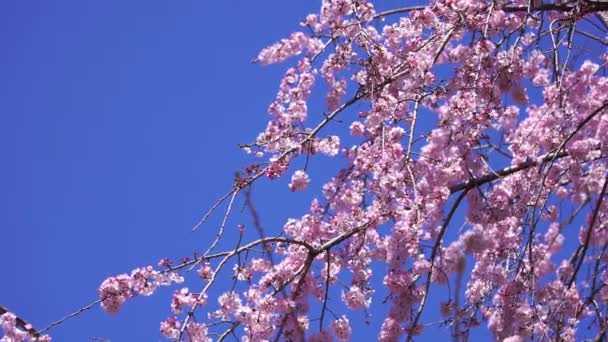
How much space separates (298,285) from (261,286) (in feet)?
0.74

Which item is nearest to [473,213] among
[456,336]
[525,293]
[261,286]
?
[525,293]

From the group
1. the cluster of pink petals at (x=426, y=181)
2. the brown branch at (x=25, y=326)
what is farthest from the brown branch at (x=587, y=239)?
the brown branch at (x=25, y=326)

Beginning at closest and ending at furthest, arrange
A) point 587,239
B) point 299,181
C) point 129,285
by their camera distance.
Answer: point 587,239 < point 129,285 < point 299,181

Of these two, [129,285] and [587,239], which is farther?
[129,285]

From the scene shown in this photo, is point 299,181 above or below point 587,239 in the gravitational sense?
above

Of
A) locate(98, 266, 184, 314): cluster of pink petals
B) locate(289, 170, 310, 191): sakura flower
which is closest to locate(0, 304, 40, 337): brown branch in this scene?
locate(98, 266, 184, 314): cluster of pink petals

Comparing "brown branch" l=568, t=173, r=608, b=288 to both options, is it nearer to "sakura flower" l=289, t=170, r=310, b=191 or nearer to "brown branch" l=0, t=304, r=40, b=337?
"sakura flower" l=289, t=170, r=310, b=191

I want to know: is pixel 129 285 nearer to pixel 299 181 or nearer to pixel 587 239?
pixel 299 181

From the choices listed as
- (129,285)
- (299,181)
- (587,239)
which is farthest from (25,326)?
(587,239)

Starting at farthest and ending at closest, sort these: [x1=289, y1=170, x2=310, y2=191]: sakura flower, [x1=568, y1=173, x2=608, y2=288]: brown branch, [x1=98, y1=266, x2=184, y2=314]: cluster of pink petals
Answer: [x1=289, y1=170, x2=310, y2=191]: sakura flower → [x1=98, y1=266, x2=184, y2=314]: cluster of pink petals → [x1=568, y1=173, x2=608, y2=288]: brown branch

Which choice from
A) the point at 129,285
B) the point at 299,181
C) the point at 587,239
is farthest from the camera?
the point at 299,181

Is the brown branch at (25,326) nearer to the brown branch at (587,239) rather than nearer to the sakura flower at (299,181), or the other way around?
the sakura flower at (299,181)

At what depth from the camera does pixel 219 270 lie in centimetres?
394

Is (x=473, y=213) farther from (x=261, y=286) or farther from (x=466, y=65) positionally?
(x=261, y=286)
